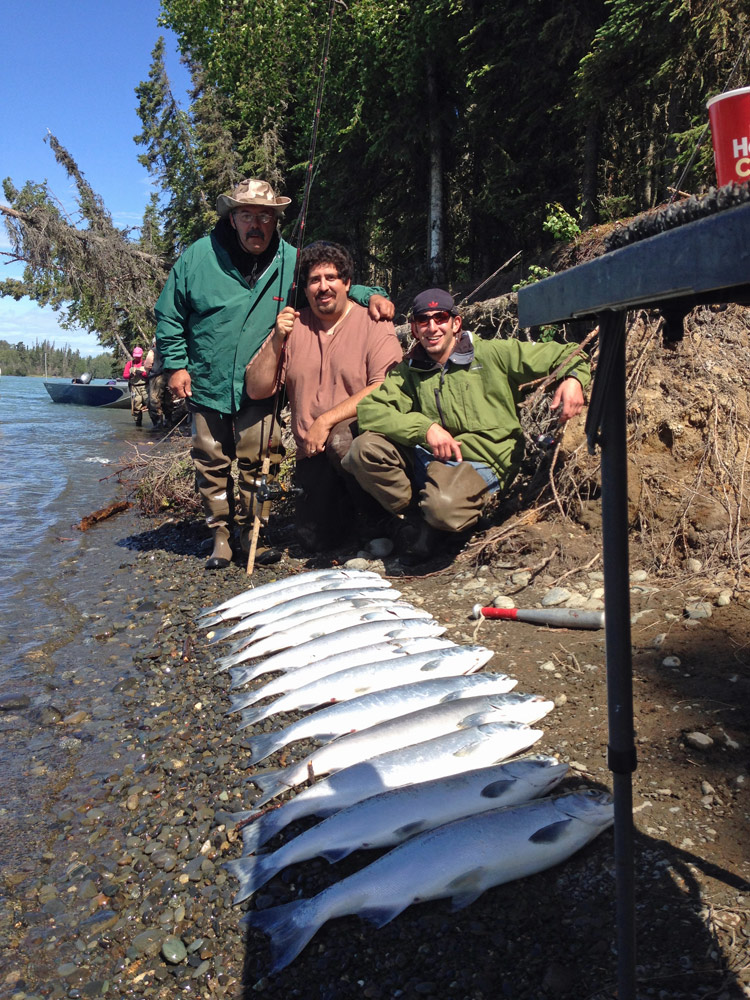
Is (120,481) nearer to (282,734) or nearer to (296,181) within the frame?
(282,734)

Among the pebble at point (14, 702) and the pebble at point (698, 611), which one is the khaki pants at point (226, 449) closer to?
the pebble at point (14, 702)

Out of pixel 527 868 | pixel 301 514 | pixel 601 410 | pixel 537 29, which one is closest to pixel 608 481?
pixel 601 410

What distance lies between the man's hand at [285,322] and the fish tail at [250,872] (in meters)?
3.91

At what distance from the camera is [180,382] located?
20.3 feet

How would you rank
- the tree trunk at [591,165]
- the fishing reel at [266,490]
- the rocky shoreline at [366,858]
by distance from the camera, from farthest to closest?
the tree trunk at [591,165] < the fishing reel at [266,490] < the rocky shoreline at [366,858]

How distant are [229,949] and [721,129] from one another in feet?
8.43

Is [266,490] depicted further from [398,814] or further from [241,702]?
[398,814]

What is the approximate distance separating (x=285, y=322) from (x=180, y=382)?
1055 millimetres

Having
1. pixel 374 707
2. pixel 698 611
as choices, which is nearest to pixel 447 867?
pixel 374 707

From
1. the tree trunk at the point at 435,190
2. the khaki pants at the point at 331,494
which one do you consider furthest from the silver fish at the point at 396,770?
the tree trunk at the point at 435,190

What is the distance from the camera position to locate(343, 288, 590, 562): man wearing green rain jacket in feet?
16.6

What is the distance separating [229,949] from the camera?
2455 mm

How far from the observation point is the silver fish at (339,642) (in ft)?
14.3

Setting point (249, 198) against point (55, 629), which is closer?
point (55, 629)
